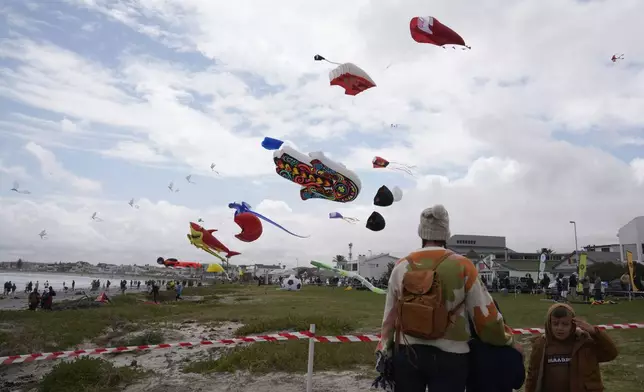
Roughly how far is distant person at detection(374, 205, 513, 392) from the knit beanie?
194mm

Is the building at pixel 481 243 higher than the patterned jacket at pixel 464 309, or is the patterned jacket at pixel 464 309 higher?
the building at pixel 481 243

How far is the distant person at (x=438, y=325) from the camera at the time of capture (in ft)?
8.98

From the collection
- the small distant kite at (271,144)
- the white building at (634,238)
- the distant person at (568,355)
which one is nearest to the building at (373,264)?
the white building at (634,238)

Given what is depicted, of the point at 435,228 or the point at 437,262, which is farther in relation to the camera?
the point at 435,228

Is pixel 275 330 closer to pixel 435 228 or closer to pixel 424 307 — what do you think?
pixel 435 228

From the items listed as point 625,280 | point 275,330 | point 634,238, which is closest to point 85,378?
point 275,330

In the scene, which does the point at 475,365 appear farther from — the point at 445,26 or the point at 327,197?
the point at 327,197

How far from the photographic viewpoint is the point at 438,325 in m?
2.72

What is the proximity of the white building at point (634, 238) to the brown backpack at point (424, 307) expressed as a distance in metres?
54.9

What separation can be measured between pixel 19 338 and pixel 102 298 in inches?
736

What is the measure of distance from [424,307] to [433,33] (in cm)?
929

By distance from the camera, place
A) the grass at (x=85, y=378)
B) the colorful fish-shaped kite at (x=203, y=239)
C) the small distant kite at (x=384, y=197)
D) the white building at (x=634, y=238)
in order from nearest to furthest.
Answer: the grass at (x=85, y=378), the small distant kite at (x=384, y=197), the colorful fish-shaped kite at (x=203, y=239), the white building at (x=634, y=238)

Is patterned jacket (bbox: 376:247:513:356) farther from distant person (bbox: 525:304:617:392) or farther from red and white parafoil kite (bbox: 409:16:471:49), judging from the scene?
red and white parafoil kite (bbox: 409:16:471:49)

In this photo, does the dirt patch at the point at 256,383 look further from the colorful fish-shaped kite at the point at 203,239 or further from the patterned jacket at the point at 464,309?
the colorful fish-shaped kite at the point at 203,239
